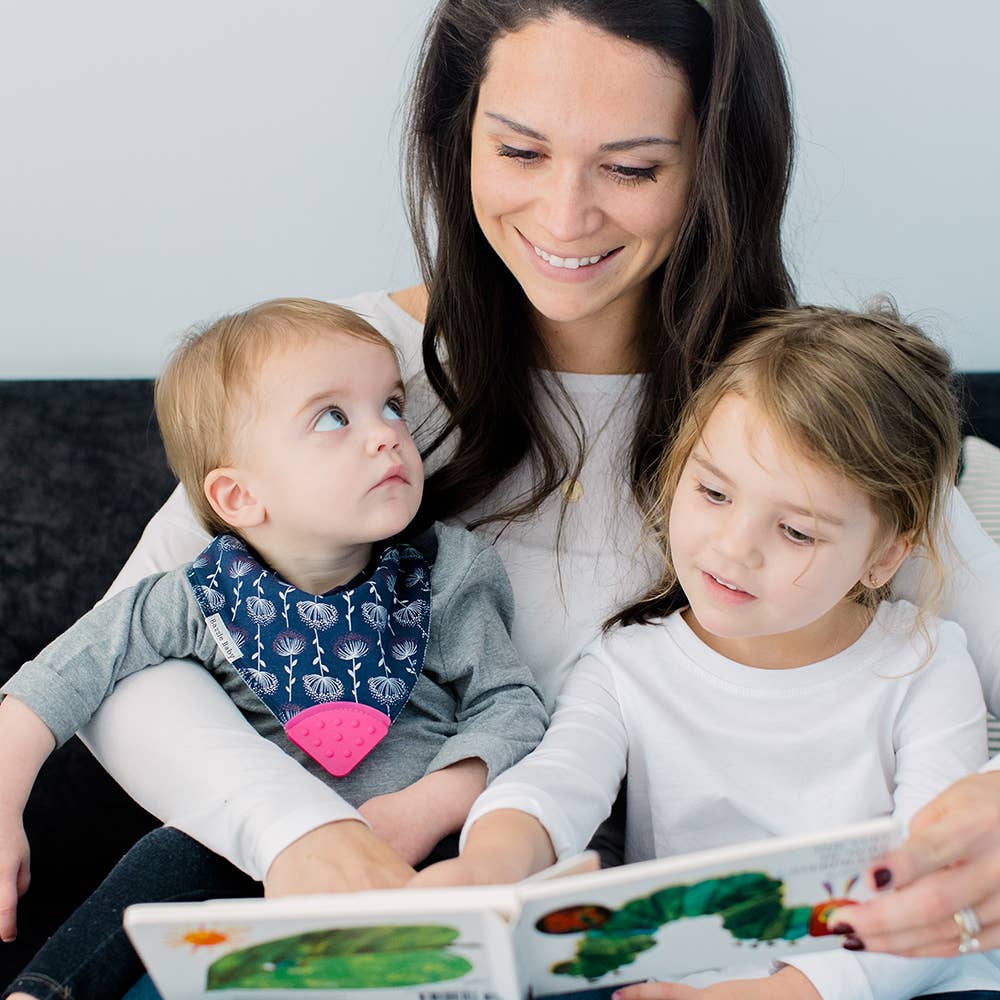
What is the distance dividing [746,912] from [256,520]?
0.80m

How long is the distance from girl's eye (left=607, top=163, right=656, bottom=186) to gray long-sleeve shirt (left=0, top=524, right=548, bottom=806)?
501 millimetres

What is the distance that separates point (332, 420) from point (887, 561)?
0.69 metres

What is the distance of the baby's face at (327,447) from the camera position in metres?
1.55

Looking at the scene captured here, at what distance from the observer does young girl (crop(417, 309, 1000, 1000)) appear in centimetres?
138

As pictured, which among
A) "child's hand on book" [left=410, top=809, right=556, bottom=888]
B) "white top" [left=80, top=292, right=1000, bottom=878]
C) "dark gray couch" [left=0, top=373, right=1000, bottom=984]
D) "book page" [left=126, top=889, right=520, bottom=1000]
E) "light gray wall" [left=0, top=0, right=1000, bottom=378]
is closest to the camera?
"book page" [left=126, top=889, right=520, bottom=1000]

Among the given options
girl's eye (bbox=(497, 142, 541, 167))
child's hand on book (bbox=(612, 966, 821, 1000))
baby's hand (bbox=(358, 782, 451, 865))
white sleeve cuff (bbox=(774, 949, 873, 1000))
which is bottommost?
child's hand on book (bbox=(612, 966, 821, 1000))

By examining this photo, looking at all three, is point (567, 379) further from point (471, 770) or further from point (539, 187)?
point (471, 770)

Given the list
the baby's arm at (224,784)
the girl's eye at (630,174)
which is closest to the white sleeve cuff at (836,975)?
the baby's arm at (224,784)

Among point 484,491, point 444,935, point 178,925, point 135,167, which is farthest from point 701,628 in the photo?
point 135,167

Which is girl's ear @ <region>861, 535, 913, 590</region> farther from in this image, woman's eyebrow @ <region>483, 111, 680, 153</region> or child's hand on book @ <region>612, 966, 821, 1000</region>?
woman's eyebrow @ <region>483, 111, 680, 153</region>

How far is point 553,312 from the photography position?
1659 mm

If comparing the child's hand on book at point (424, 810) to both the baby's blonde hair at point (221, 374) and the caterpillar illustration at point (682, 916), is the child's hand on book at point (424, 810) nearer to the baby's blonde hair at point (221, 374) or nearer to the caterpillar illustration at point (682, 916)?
the caterpillar illustration at point (682, 916)

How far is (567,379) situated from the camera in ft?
5.95

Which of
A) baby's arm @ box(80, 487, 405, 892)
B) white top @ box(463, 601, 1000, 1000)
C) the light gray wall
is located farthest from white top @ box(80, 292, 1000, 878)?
the light gray wall
